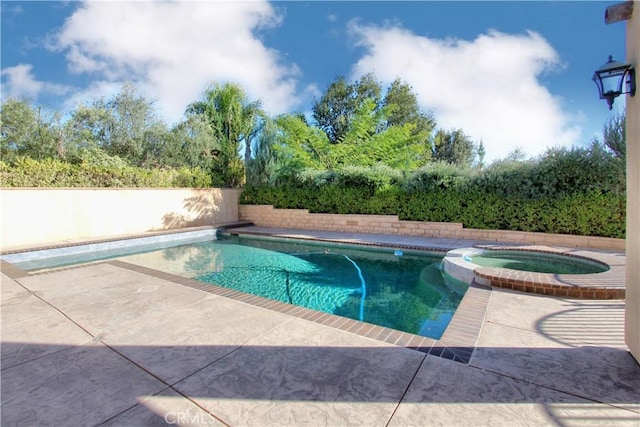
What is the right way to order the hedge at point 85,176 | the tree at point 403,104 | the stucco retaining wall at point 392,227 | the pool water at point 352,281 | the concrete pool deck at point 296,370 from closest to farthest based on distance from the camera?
the concrete pool deck at point 296,370 < the pool water at point 352,281 < the stucco retaining wall at point 392,227 < the hedge at point 85,176 < the tree at point 403,104

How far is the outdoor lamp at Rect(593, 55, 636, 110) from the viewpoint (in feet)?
8.02

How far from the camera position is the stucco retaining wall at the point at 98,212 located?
905 cm

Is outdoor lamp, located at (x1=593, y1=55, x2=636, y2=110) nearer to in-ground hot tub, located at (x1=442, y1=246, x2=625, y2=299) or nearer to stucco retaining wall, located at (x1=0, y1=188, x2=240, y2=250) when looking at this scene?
in-ground hot tub, located at (x1=442, y1=246, x2=625, y2=299)

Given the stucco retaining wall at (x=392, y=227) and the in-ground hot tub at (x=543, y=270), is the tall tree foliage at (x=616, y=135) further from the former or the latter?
the in-ground hot tub at (x=543, y=270)

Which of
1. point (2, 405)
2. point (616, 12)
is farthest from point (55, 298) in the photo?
point (616, 12)

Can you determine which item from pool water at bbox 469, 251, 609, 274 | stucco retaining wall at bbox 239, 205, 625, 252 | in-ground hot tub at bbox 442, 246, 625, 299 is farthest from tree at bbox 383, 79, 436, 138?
pool water at bbox 469, 251, 609, 274

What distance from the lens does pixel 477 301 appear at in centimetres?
399

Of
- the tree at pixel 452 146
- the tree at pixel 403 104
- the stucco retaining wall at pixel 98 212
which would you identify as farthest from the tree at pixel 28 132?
the tree at pixel 452 146

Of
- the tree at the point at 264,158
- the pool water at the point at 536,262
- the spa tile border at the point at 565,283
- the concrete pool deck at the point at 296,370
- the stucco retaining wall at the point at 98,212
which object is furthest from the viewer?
the tree at the point at 264,158

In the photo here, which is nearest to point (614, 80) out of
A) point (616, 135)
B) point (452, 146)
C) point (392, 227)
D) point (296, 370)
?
point (296, 370)

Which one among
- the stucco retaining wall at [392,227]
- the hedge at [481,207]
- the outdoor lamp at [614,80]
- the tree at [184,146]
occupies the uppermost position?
the tree at [184,146]

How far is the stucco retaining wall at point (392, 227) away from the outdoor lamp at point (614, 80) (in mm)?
6289

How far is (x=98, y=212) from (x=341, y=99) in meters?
18.6

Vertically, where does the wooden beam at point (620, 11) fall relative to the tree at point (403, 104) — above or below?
below
